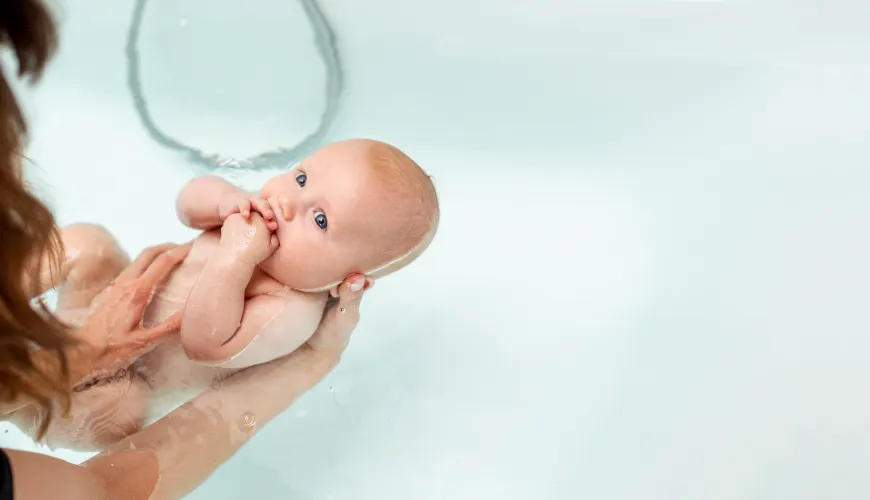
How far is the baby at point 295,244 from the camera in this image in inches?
28.6

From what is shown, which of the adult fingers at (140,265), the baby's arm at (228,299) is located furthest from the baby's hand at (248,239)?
the adult fingers at (140,265)

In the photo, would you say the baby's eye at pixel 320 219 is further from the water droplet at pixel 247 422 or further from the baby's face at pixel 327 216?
the water droplet at pixel 247 422

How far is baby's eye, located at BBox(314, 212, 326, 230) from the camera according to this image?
742mm

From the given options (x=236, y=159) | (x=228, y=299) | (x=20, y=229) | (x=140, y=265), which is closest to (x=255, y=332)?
(x=228, y=299)

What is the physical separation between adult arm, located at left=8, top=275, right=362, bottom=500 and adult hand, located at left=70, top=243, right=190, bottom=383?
0.08 meters

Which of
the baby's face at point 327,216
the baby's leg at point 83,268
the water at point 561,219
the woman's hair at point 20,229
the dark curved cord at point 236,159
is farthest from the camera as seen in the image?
the dark curved cord at point 236,159

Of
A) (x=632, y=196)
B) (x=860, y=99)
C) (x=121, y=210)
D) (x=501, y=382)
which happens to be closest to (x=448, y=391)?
(x=501, y=382)

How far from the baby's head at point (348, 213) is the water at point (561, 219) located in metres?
0.38

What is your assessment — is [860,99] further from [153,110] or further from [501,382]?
[153,110]

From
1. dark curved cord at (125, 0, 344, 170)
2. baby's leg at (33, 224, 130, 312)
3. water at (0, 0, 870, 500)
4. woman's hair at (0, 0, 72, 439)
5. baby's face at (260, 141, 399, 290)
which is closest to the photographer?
woman's hair at (0, 0, 72, 439)

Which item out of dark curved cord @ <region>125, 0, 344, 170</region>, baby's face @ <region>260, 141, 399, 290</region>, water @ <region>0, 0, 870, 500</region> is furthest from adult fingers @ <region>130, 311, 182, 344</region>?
dark curved cord @ <region>125, 0, 344, 170</region>

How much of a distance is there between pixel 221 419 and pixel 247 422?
26mm

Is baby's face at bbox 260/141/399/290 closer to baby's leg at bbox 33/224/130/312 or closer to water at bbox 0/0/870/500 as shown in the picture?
baby's leg at bbox 33/224/130/312

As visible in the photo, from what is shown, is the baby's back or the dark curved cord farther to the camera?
Result: the dark curved cord
